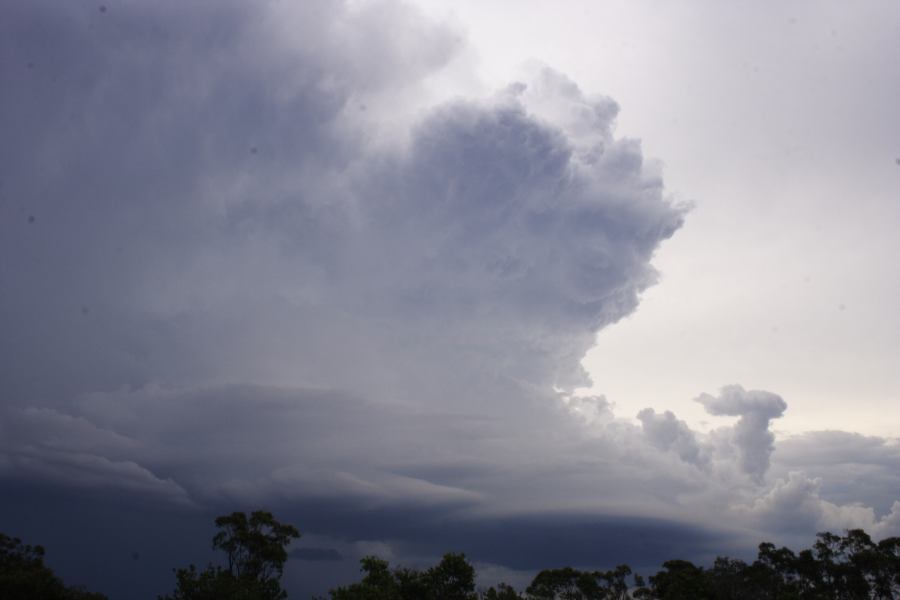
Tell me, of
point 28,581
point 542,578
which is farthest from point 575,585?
point 28,581

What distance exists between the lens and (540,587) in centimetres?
8244

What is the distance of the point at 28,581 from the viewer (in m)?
50.7

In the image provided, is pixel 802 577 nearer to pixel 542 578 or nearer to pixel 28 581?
pixel 542 578

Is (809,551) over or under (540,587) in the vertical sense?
over

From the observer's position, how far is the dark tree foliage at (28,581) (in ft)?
164

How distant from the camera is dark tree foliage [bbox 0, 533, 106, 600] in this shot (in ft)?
164

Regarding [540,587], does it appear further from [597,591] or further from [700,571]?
[700,571]

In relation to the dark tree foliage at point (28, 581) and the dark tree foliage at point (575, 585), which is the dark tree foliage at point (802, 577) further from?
the dark tree foliage at point (28, 581)

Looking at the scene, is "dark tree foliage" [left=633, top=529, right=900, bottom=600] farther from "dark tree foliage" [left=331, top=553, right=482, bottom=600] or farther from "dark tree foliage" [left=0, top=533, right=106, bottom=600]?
"dark tree foliage" [left=0, top=533, right=106, bottom=600]

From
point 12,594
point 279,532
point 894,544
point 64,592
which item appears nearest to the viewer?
point 12,594

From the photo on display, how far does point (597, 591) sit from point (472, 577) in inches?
1146

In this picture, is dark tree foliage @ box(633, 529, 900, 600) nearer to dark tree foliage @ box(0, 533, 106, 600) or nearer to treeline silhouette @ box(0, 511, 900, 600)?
treeline silhouette @ box(0, 511, 900, 600)

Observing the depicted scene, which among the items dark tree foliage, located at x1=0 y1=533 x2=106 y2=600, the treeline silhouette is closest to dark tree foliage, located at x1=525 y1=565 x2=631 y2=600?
the treeline silhouette

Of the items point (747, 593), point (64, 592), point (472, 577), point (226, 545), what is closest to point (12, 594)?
point (64, 592)
